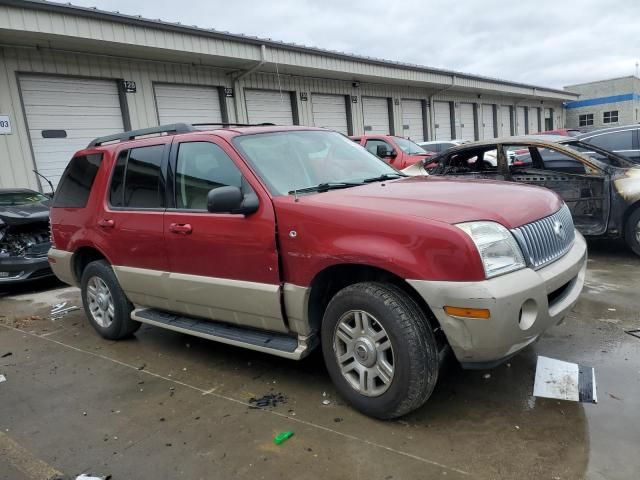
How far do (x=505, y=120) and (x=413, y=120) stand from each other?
12.0 m

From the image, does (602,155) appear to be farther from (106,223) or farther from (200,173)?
(106,223)

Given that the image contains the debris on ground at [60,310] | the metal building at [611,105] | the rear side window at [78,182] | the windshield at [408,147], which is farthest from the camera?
the metal building at [611,105]

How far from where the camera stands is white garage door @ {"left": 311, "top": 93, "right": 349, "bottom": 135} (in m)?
17.6

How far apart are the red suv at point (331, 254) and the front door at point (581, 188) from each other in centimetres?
317

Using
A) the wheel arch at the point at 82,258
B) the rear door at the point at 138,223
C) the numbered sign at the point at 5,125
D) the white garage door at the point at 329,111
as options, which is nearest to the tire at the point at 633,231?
the rear door at the point at 138,223

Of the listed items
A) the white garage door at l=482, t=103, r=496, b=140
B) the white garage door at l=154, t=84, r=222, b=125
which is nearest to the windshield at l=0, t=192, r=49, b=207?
the white garage door at l=154, t=84, r=222, b=125

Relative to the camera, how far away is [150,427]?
3189 millimetres

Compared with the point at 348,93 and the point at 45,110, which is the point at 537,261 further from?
the point at 348,93

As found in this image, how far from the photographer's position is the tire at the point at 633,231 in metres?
6.24

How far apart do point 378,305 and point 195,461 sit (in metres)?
1.34

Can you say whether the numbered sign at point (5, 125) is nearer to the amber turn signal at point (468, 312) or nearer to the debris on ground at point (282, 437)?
the debris on ground at point (282, 437)

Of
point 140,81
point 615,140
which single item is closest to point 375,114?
point 140,81

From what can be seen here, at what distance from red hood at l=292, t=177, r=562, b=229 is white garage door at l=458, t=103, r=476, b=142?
2448 cm

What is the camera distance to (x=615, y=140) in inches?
343
